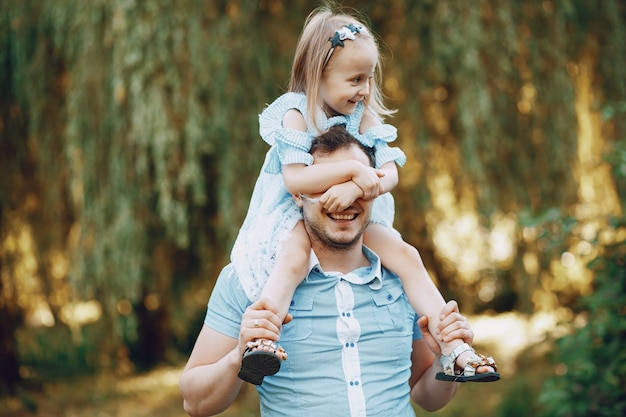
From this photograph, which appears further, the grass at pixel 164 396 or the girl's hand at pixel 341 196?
the grass at pixel 164 396

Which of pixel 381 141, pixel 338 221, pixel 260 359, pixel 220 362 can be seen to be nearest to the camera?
pixel 260 359

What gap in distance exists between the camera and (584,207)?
16.4ft

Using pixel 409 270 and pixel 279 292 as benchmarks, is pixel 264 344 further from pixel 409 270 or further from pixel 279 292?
pixel 409 270

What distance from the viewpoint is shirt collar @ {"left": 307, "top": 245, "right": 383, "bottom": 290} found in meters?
1.94

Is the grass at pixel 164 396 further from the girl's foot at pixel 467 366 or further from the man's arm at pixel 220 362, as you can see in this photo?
the man's arm at pixel 220 362

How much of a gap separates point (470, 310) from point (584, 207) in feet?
8.39

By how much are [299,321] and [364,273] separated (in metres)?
0.22

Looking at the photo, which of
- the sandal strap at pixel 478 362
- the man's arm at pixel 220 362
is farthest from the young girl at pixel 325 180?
the man's arm at pixel 220 362

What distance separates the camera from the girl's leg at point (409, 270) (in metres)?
1.97

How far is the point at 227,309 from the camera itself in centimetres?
190

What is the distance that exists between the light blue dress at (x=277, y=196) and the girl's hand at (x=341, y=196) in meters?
0.16

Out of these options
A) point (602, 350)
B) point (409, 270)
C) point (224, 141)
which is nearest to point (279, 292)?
point (409, 270)

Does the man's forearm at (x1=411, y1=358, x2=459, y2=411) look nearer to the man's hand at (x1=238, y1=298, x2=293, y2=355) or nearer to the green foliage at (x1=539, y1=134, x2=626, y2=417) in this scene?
the man's hand at (x1=238, y1=298, x2=293, y2=355)


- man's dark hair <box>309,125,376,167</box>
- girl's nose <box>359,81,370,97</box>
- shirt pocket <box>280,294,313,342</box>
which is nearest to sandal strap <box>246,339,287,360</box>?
shirt pocket <box>280,294,313,342</box>
